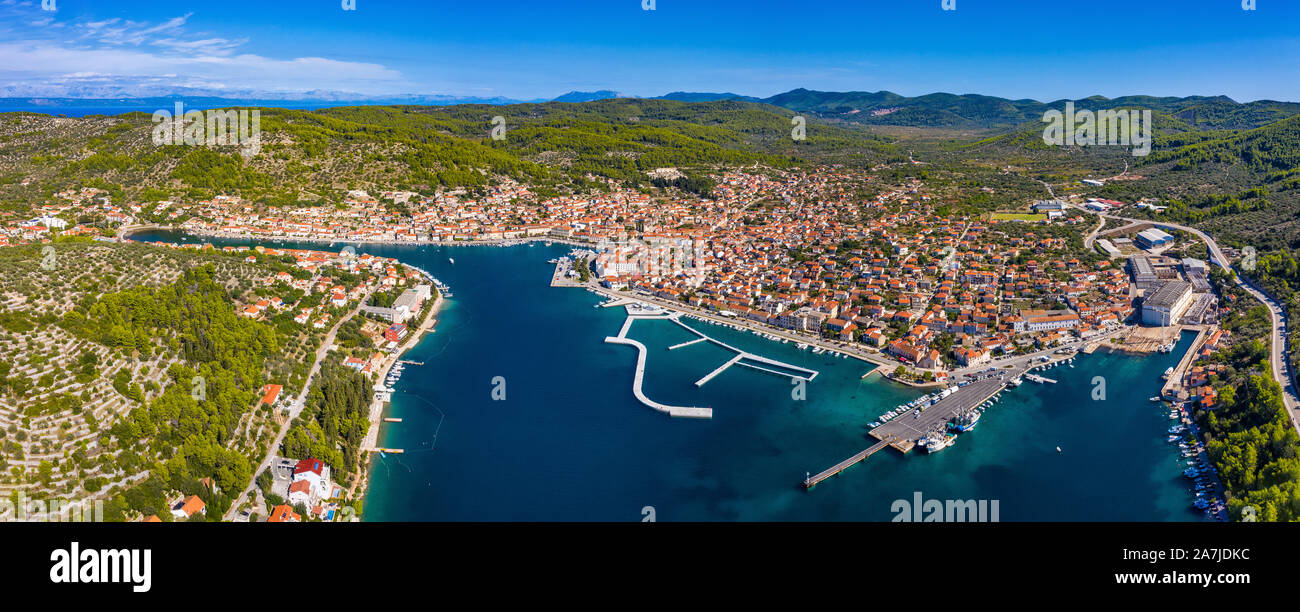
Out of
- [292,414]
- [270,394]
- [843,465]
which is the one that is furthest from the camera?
[270,394]

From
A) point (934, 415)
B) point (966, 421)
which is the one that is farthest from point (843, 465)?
point (966, 421)

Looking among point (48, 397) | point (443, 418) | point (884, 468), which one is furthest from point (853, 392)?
point (48, 397)

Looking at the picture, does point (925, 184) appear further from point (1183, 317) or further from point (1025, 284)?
point (1183, 317)

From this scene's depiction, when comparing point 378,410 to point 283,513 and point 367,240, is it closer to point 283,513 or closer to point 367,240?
point 283,513

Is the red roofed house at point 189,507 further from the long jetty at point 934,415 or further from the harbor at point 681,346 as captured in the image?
the long jetty at point 934,415

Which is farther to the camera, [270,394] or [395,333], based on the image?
[395,333]

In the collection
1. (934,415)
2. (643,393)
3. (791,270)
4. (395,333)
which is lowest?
(934,415)

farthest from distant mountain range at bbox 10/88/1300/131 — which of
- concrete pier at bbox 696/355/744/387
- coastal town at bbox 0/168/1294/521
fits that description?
concrete pier at bbox 696/355/744/387
